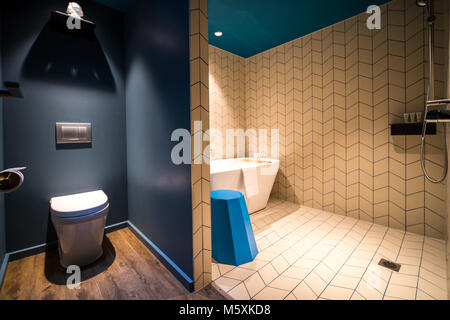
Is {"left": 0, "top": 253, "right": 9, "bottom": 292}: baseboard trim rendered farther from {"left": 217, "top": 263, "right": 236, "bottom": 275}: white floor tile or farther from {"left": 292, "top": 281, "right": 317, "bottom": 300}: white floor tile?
{"left": 292, "top": 281, "right": 317, "bottom": 300}: white floor tile

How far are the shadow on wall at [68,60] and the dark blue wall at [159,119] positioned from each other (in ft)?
0.89

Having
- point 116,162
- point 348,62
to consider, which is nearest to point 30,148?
point 116,162

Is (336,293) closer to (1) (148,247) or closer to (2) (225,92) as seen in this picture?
(1) (148,247)

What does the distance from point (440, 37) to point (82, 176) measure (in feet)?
12.5

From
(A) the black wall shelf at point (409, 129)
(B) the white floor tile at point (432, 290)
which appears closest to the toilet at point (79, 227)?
(B) the white floor tile at point (432, 290)

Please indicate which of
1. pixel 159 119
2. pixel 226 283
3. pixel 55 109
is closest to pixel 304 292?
pixel 226 283

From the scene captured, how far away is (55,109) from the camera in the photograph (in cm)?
192

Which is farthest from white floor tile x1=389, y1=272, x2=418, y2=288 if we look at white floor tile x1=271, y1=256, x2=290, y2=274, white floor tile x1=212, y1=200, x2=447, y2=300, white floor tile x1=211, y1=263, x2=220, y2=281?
white floor tile x1=211, y1=263, x2=220, y2=281

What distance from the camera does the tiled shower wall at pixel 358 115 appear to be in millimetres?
2098

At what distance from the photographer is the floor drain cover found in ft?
5.21

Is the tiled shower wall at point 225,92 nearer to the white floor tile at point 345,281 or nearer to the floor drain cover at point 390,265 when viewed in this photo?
the white floor tile at point 345,281

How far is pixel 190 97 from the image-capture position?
130 cm

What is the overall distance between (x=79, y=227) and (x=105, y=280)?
17.2 inches

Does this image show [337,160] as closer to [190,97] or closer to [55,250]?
[190,97]
